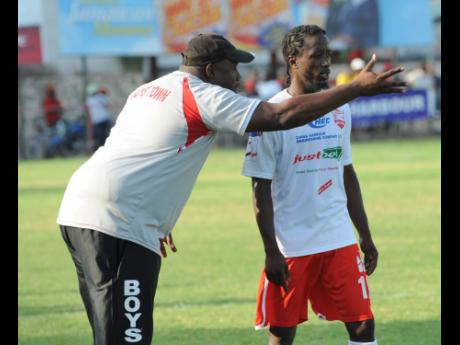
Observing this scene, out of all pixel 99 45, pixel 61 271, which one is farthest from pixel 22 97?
pixel 61 271

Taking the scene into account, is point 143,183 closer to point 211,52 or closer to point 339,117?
point 211,52

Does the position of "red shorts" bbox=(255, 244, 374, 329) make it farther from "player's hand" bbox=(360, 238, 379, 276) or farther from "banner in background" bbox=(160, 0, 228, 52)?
"banner in background" bbox=(160, 0, 228, 52)

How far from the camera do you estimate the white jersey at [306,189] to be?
687 centimetres

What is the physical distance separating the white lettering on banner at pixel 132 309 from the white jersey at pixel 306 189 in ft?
4.53

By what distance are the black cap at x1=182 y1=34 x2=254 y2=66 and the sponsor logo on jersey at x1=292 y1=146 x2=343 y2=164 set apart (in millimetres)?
1068

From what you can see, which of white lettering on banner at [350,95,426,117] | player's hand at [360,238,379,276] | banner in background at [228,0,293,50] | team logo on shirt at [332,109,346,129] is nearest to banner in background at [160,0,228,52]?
banner in background at [228,0,293,50]

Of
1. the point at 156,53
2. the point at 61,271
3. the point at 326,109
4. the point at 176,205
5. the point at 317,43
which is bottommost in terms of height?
the point at 61,271

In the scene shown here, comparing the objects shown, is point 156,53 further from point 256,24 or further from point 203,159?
point 203,159

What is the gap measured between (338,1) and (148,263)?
3135 centimetres

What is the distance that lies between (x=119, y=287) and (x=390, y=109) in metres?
30.3

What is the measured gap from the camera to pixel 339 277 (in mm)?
6930

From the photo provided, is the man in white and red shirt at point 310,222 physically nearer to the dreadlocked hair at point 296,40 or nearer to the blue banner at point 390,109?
the dreadlocked hair at point 296,40

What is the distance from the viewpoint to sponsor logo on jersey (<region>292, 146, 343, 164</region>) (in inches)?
271

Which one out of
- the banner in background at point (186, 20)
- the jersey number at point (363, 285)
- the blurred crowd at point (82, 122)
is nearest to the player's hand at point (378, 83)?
the jersey number at point (363, 285)
